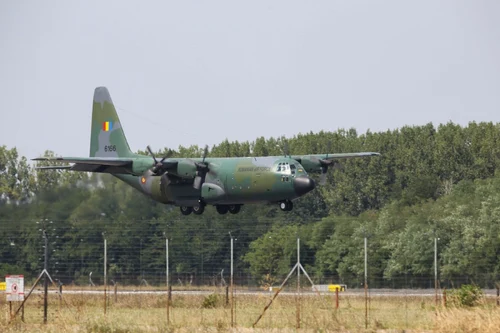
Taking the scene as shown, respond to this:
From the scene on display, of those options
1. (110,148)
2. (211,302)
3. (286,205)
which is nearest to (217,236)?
(110,148)

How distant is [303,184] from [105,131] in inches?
711

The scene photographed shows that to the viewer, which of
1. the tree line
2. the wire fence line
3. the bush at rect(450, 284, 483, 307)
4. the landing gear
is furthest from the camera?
the wire fence line

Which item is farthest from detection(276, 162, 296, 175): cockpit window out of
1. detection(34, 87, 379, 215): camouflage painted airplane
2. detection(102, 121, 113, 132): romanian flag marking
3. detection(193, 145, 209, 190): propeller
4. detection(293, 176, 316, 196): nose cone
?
Answer: detection(102, 121, 113, 132): romanian flag marking

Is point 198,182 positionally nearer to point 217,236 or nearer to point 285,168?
point 285,168

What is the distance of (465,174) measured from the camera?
308ft

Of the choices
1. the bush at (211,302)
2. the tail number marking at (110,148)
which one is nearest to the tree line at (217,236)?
the tail number marking at (110,148)

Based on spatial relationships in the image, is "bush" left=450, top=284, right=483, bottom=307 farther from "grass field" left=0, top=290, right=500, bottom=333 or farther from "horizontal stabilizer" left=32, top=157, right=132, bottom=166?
"horizontal stabilizer" left=32, top=157, right=132, bottom=166

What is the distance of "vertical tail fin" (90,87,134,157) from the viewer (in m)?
65.2

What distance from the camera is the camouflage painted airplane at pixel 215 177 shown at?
53.0 metres

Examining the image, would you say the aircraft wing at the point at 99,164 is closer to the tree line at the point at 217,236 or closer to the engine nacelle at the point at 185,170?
the engine nacelle at the point at 185,170

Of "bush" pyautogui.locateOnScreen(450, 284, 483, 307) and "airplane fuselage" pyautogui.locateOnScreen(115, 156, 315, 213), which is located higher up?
"airplane fuselage" pyautogui.locateOnScreen(115, 156, 315, 213)

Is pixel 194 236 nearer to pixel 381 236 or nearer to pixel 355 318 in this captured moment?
pixel 381 236

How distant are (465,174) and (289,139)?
61.7ft

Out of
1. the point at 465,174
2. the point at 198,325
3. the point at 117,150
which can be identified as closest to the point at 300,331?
the point at 198,325
